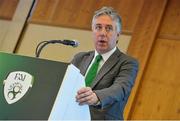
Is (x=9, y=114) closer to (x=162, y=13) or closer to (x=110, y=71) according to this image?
(x=110, y=71)

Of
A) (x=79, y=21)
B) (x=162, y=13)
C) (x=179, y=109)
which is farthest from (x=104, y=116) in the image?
(x=79, y=21)

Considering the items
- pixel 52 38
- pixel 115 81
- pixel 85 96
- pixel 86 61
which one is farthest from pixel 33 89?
pixel 52 38

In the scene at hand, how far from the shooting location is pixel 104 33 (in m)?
2.02

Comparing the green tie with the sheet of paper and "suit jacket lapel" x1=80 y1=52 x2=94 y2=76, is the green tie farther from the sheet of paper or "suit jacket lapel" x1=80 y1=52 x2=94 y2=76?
the sheet of paper

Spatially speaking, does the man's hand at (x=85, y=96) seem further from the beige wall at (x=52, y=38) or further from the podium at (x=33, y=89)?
the beige wall at (x=52, y=38)

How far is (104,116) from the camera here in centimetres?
184

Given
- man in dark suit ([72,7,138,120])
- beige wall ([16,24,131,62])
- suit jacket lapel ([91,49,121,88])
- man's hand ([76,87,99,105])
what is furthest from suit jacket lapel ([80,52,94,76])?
beige wall ([16,24,131,62])

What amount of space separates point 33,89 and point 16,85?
0.27ft

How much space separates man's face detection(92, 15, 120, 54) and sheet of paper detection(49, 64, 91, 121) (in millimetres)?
672

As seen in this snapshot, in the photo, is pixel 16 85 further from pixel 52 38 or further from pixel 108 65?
pixel 52 38

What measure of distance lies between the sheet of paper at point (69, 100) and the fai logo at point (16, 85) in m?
0.14

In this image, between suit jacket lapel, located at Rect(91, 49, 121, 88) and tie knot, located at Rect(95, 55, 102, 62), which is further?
tie knot, located at Rect(95, 55, 102, 62)

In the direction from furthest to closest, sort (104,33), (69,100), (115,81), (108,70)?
(104,33)
(108,70)
(115,81)
(69,100)

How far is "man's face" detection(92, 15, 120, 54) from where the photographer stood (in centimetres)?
199
